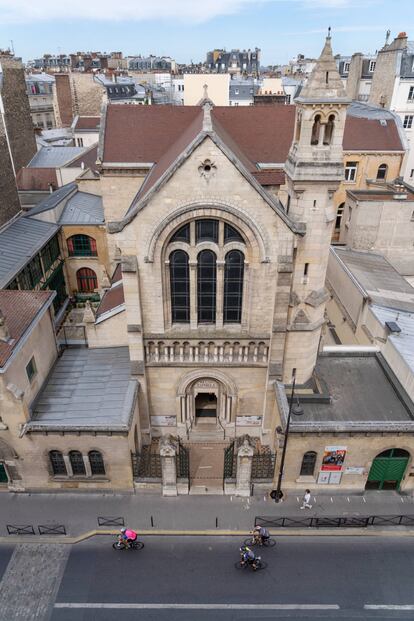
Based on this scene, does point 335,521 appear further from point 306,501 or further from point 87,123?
point 87,123

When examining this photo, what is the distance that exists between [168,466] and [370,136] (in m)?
43.4

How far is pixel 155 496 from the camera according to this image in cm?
2509

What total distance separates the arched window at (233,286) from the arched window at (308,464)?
8.44 meters

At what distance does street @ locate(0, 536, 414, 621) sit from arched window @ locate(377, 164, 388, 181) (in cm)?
4013

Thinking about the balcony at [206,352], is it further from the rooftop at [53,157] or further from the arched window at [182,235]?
the rooftop at [53,157]

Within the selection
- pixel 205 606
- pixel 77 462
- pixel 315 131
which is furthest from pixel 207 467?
pixel 315 131

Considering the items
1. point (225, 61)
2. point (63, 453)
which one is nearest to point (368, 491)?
point (63, 453)

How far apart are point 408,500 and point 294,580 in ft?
28.3

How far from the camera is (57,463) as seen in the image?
2511cm

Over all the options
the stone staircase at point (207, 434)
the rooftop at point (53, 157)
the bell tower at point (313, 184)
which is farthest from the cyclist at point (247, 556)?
the rooftop at point (53, 157)

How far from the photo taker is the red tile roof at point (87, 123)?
75.2 metres

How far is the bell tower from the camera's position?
2097 centimetres

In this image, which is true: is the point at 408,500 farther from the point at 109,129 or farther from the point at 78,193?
the point at 78,193

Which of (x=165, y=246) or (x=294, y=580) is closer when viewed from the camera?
(x=294, y=580)
